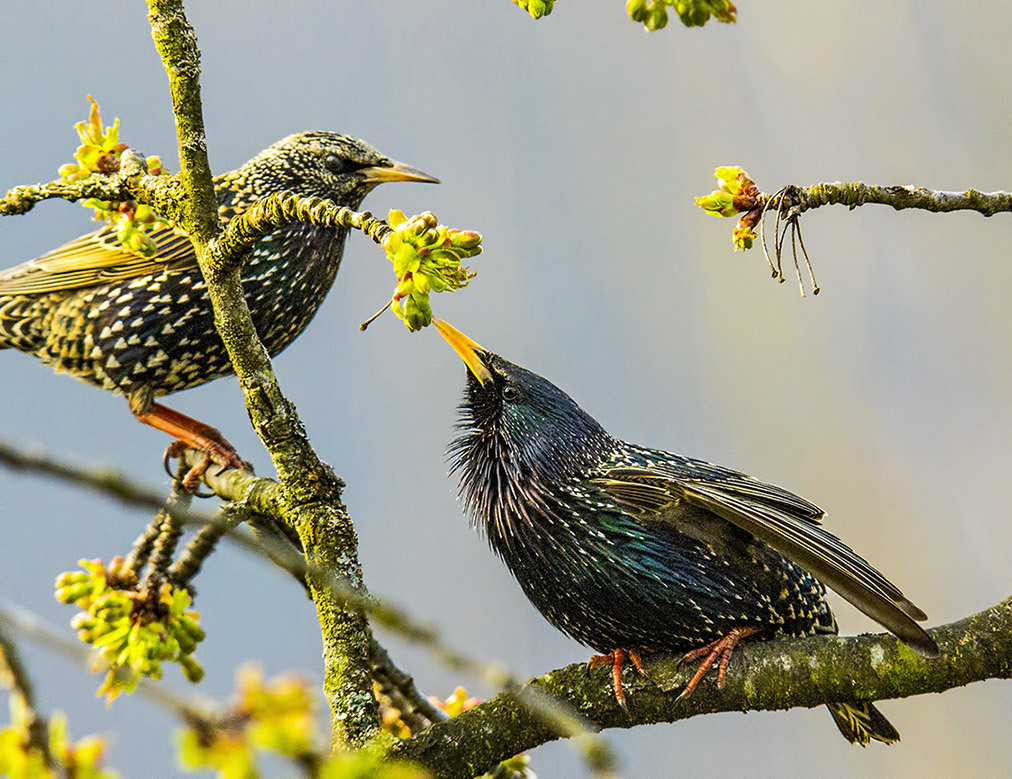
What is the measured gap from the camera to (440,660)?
0.81 metres

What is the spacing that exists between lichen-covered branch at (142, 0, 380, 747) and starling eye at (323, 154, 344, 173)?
153 centimetres

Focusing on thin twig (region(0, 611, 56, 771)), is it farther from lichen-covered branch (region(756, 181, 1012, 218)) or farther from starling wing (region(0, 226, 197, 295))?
starling wing (region(0, 226, 197, 295))

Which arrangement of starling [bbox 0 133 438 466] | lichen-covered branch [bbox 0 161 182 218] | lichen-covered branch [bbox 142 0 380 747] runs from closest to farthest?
lichen-covered branch [bbox 142 0 380 747] → lichen-covered branch [bbox 0 161 182 218] → starling [bbox 0 133 438 466]

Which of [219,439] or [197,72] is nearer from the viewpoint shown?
[197,72]

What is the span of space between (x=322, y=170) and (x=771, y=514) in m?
1.82

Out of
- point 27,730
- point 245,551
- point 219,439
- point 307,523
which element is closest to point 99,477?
point 245,551

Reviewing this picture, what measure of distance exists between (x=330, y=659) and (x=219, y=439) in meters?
1.28

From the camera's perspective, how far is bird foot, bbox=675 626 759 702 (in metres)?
2.10

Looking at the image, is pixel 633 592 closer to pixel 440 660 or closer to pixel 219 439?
pixel 219 439

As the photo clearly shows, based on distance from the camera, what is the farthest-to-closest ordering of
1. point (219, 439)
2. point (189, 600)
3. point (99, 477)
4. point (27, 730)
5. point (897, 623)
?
point (219, 439) < point (189, 600) < point (897, 623) < point (27, 730) < point (99, 477)

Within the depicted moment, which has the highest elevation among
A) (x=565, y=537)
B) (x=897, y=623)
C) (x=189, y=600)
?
(x=565, y=537)

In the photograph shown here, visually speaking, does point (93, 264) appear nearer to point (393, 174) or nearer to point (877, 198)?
point (393, 174)

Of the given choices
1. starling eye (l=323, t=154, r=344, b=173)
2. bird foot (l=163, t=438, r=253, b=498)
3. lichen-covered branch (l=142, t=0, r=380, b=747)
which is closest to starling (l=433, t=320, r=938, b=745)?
lichen-covered branch (l=142, t=0, r=380, b=747)

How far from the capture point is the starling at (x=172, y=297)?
3.03 m
